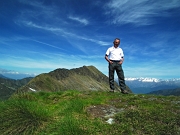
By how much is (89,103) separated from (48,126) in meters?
3.62

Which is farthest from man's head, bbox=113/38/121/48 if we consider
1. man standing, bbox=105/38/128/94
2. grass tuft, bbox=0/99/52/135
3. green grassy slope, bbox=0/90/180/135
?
grass tuft, bbox=0/99/52/135

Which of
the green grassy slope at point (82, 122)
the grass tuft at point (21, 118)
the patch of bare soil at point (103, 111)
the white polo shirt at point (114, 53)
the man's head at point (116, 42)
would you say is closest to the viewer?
the green grassy slope at point (82, 122)

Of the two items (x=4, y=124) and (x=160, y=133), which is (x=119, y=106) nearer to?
(x=160, y=133)

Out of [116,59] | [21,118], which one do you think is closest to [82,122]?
[21,118]

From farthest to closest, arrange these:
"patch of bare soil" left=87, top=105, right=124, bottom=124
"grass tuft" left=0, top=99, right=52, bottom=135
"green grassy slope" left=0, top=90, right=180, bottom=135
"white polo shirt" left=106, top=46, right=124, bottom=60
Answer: "white polo shirt" left=106, top=46, right=124, bottom=60 < "patch of bare soil" left=87, top=105, right=124, bottom=124 < "grass tuft" left=0, top=99, right=52, bottom=135 < "green grassy slope" left=0, top=90, right=180, bottom=135

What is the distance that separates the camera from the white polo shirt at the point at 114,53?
52.7 ft

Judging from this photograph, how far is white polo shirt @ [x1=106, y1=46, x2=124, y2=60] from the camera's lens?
16.1 metres

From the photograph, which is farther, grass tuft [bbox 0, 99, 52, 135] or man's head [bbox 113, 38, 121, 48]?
man's head [bbox 113, 38, 121, 48]

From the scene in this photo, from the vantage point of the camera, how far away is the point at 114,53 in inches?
632

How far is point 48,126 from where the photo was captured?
7.00 meters

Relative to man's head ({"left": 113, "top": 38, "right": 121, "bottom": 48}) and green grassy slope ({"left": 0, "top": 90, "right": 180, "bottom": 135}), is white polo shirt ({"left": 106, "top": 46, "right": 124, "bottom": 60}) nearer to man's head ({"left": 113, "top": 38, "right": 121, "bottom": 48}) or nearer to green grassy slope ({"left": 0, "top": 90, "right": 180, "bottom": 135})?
man's head ({"left": 113, "top": 38, "right": 121, "bottom": 48})

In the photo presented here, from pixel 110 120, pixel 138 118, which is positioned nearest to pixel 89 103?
pixel 110 120

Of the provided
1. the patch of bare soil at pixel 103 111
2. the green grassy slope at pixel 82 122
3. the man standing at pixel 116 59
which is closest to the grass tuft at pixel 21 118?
the green grassy slope at pixel 82 122

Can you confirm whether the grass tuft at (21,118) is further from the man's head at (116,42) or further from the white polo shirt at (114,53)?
the man's head at (116,42)
